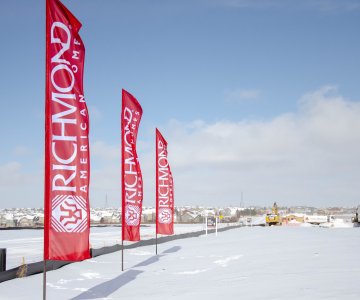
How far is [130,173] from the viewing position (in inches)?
596

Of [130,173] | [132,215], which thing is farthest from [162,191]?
[130,173]

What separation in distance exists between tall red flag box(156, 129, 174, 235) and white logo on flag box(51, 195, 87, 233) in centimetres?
1174

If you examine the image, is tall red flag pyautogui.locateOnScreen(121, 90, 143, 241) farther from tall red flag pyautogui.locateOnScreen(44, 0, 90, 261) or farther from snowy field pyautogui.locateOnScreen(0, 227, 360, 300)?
tall red flag pyautogui.locateOnScreen(44, 0, 90, 261)

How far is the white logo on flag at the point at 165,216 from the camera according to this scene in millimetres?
20047

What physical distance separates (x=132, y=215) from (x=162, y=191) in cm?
516

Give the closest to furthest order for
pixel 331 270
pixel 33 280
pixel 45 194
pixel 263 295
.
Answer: pixel 45 194 → pixel 263 295 → pixel 331 270 → pixel 33 280

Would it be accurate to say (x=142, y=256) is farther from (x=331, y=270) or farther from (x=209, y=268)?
(x=331, y=270)

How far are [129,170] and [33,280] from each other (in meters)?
4.67

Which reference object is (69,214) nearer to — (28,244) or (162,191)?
(162,191)

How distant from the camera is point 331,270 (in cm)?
1147

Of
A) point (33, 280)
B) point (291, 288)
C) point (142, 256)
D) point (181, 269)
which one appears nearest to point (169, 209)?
point (142, 256)

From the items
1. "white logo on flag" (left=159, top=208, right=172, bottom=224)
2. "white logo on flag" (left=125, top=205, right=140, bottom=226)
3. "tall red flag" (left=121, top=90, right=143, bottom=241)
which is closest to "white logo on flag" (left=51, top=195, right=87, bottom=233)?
"tall red flag" (left=121, top=90, right=143, bottom=241)

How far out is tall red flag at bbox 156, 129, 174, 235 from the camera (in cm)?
2000

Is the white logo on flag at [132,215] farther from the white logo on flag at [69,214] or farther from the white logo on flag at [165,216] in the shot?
the white logo on flag at [69,214]
